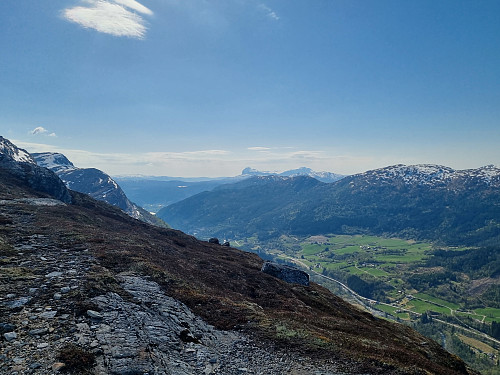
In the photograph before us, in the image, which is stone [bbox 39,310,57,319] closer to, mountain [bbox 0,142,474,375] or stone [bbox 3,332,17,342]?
mountain [bbox 0,142,474,375]

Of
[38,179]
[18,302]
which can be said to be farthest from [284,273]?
[38,179]

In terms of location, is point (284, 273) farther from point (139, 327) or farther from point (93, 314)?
point (93, 314)

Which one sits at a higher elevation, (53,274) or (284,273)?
(53,274)

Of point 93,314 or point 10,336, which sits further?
point 93,314

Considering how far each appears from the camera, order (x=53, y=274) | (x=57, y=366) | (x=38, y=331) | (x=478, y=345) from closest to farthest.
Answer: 1. (x=57, y=366)
2. (x=38, y=331)
3. (x=53, y=274)
4. (x=478, y=345)

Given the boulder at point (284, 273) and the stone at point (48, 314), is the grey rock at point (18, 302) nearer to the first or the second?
the stone at point (48, 314)

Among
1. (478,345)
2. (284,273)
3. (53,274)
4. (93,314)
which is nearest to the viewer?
(93,314)

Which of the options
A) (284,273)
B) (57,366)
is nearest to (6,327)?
(57,366)

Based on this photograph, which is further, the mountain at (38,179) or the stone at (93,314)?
the mountain at (38,179)

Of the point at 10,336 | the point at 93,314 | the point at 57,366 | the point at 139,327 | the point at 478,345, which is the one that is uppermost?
the point at 10,336

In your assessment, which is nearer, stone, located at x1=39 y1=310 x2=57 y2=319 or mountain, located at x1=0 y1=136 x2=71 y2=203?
stone, located at x1=39 y1=310 x2=57 y2=319

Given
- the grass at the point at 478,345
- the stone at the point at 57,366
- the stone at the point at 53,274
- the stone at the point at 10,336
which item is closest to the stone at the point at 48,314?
the stone at the point at 10,336

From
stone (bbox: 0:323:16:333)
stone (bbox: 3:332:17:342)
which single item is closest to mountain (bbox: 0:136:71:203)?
stone (bbox: 0:323:16:333)

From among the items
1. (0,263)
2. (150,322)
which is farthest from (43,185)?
(150,322)
